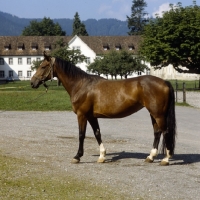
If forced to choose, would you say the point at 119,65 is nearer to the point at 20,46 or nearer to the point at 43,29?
the point at 20,46

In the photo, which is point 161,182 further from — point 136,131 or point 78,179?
point 136,131

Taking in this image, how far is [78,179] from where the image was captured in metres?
9.25

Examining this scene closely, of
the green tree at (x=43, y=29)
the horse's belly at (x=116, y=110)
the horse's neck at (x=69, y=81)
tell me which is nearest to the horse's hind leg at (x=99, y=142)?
the horse's belly at (x=116, y=110)

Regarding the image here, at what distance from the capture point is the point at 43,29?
458ft

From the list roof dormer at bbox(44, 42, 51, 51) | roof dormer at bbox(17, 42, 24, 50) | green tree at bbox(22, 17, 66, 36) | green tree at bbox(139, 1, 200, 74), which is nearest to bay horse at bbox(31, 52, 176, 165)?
green tree at bbox(139, 1, 200, 74)

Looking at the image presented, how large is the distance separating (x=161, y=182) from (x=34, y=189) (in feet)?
7.37

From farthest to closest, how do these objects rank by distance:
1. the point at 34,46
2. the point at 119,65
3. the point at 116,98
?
the point at 34,46 → the point at 119,65 → the point at 116,98

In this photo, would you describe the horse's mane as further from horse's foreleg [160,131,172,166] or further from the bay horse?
horse's foreleg [160,131,172,166]

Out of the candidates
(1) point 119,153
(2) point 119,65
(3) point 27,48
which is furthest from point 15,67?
(1) point 119,153

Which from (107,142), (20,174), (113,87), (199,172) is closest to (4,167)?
(20,174)

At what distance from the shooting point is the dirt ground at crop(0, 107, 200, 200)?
874 cm

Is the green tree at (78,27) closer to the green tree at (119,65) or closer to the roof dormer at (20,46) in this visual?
the roof dormer at (20,46)

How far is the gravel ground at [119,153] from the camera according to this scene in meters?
8.73

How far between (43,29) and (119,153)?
426 ft
